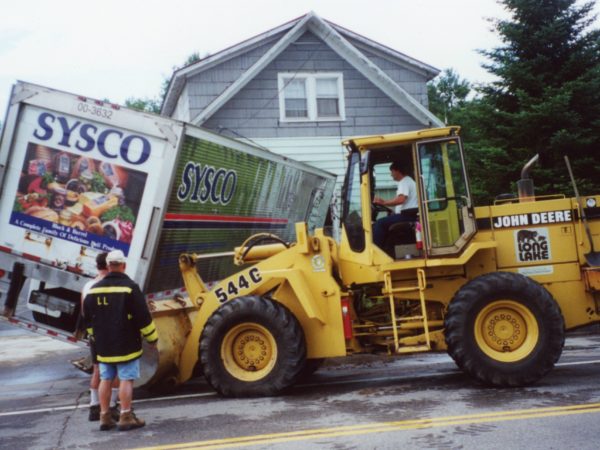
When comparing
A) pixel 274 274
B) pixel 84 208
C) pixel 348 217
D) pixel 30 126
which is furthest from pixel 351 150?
pixel 30 126

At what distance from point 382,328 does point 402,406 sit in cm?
140

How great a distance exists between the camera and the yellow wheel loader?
7672 mm

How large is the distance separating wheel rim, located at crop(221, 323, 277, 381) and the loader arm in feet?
1.35

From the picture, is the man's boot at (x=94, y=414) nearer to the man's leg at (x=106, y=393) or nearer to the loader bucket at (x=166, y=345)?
the man's leg at (x=106, y=393)

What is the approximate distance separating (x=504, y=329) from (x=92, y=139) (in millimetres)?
5177

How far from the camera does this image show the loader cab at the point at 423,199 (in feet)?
26.3

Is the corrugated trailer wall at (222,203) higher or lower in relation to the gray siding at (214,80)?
lower

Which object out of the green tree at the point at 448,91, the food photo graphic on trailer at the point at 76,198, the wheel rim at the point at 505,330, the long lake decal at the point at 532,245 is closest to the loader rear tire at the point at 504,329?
the wheel rim at the point at 505,330

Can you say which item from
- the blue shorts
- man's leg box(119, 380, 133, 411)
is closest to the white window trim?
the blue shorts

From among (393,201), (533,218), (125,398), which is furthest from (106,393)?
(533,218)

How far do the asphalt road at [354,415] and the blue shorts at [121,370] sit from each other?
50cm

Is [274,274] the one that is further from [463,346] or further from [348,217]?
[463,346]

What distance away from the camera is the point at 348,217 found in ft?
27.5

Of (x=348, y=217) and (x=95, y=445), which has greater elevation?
(x=348, y=217)
